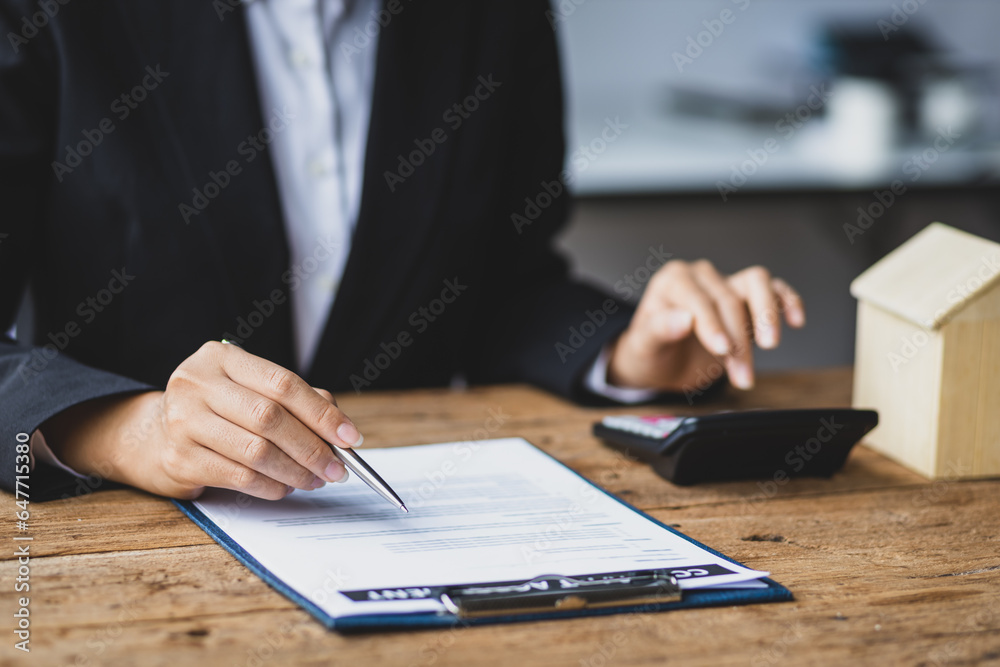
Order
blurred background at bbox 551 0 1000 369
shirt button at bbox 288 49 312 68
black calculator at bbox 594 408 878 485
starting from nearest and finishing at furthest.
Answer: black calculator at bbox 594 408 878 485 < shirt button at bbox 288 49 312 68 < blurred background at bbox 551 0 1000 369

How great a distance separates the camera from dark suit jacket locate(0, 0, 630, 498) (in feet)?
3.35

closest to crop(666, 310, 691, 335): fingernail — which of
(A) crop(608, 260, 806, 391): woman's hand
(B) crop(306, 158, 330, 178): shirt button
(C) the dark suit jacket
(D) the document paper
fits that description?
(A) crop(608, 260, 806, 391): woman's hand

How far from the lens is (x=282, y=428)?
630 mm

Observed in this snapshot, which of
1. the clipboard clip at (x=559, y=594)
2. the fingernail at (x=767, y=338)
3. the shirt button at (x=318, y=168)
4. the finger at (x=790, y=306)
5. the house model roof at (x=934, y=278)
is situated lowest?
the clipboard clip at (x=559, y=594)

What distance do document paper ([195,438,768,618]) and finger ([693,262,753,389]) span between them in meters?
0.22

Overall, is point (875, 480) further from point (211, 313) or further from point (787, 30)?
point (787, 30)

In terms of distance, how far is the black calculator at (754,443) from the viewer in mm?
739

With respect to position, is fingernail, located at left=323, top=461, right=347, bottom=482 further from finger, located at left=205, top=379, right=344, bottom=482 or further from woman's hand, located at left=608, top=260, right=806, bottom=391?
woman's hand, located at left=608, top=260, right=806, bottom=391

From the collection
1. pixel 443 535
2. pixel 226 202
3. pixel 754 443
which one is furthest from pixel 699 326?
pixel 226 202

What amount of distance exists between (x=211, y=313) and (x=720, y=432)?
0.65 meters

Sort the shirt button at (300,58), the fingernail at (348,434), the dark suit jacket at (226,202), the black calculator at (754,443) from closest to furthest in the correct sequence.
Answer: the fingernail at (348,434) < the black calculator at (754,443) < the dark suit jacket at (226,202) < the shirt button at (300,58)

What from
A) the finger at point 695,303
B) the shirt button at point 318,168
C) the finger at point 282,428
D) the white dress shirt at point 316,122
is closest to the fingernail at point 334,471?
the finger at point 282,428

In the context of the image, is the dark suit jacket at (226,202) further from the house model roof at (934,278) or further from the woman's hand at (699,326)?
the house model roof at (934,278)

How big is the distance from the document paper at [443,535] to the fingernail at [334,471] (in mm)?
34
